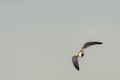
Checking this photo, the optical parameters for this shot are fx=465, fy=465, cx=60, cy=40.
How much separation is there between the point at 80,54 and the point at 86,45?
70 centimetres

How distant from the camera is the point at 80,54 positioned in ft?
97.1

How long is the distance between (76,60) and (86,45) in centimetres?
250

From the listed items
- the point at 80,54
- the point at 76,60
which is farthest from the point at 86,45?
the point at 76,60

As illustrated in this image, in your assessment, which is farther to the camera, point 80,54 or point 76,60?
point 80,54

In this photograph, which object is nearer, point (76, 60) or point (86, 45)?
point (76, 60)

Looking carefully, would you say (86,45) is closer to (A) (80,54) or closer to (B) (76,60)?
(A) (80,54)

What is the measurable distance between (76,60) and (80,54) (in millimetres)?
2185

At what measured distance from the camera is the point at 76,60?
27.5 metres

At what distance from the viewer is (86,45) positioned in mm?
29688
